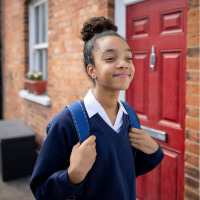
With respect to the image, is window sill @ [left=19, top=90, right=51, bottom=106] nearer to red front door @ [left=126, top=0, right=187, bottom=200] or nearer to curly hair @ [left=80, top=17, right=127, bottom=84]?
red front door @ [left=126, top=0, right=187, bottom=200]

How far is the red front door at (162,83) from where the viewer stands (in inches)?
90.9

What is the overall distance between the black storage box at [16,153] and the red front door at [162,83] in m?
2.07

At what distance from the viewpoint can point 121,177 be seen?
1.27 metres

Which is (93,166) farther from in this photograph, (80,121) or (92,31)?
(92,31)

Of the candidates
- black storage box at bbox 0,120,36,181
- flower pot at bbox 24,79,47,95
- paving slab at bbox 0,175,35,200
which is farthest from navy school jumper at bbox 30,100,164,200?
flower pot at bbox 24,79,47,95

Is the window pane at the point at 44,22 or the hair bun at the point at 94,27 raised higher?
the window pane at the point at 44,22

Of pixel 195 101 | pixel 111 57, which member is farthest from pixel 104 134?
pixel 195 101

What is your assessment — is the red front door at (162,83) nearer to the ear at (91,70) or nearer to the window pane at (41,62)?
the ear at (91,70)

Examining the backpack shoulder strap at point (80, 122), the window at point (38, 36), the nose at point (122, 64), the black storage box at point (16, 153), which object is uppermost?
the window at point (38, 36)

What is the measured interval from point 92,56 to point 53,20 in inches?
119

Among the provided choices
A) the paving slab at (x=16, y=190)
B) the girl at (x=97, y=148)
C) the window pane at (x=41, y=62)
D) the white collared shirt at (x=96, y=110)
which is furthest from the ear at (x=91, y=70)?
the window pane at (x=41, y=62)

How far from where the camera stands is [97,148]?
1.22m

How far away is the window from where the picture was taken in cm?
484

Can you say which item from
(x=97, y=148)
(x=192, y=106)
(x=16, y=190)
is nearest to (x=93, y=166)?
(x=97, y=148)
